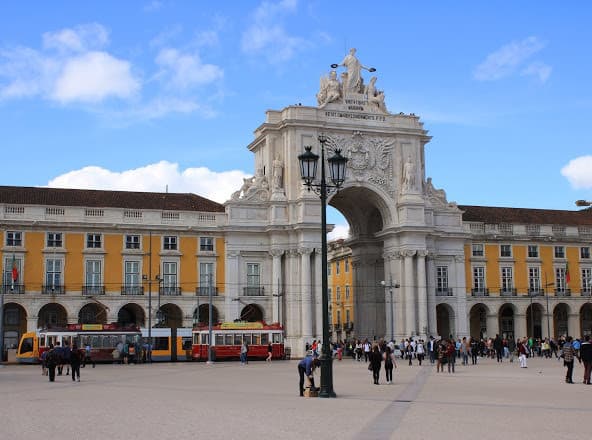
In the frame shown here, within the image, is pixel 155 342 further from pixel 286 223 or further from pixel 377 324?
pixel 377 324

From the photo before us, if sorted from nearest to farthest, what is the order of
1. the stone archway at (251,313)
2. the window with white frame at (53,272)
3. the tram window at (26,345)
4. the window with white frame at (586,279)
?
the tram window at (26,345) < the window with white frame at (53,272) < the stone archway at (251,313) < the window with white frame at (586,279)

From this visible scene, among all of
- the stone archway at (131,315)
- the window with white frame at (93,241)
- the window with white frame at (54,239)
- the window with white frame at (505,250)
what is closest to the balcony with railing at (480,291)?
the window with white frame at (505,250)

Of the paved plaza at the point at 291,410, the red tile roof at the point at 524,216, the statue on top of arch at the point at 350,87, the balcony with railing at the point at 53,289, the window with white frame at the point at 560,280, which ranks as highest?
the statue on top of arch at the point at 350,87

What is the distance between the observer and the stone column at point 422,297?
66.4m

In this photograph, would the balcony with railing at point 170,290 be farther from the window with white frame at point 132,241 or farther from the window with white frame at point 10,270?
the window with white frame at point 10,270

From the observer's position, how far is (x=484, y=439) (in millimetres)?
15062

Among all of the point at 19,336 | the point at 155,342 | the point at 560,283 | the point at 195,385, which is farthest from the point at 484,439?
the point at 560,283

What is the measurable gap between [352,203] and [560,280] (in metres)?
20.5

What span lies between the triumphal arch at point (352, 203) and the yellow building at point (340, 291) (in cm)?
1817

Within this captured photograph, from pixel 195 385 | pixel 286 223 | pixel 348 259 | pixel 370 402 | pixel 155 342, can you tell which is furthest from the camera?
pixel 348 259

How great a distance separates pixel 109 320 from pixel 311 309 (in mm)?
15073

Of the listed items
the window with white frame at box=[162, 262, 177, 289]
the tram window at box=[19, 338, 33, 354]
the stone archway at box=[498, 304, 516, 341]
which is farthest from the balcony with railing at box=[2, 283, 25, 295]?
the stone archway at box=[498, 304, 516, 341]

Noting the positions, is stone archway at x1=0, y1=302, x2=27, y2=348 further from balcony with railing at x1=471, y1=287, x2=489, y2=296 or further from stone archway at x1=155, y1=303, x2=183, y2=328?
balcony with railing at x1=471, y1=287, x2=489, y2=296

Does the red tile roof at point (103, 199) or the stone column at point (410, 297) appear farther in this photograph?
the stone column at point (410, 297)
